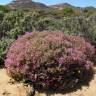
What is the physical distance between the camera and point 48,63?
7.45 metres

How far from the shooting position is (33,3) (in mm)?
83062

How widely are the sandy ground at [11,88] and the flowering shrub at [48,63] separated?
18cm

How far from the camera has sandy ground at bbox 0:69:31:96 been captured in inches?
294

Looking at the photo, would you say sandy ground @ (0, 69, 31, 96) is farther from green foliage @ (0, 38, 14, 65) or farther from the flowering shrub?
green foliage @ (0, 38, 14, 65)

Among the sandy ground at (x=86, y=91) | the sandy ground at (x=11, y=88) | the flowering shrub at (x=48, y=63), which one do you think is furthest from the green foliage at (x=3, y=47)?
the sandy ground at (x=86, y=91)

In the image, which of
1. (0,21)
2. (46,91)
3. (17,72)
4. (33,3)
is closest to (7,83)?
(17,72)

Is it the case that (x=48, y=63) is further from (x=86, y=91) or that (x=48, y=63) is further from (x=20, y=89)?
(x=86, y=91)

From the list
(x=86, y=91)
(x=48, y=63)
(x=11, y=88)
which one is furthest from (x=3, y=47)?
(x=86, y=91)

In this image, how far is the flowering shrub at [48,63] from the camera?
7453 millimetres

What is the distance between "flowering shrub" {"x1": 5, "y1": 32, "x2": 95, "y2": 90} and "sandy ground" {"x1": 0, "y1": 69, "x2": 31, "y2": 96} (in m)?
0.18

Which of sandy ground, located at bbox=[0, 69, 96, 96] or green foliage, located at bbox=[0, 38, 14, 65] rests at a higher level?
green foliage, located at bbox=[0, 38, 14, 65]

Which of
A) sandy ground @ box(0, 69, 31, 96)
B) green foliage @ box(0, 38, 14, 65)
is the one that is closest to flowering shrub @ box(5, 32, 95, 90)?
sandy ground @ box(0, 69, 31, 96)

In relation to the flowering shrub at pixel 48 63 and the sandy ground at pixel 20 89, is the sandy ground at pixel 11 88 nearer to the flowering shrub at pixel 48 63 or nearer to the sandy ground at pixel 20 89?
the sandy ground at pixel 20 89

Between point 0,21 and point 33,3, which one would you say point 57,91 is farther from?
point 33,3
